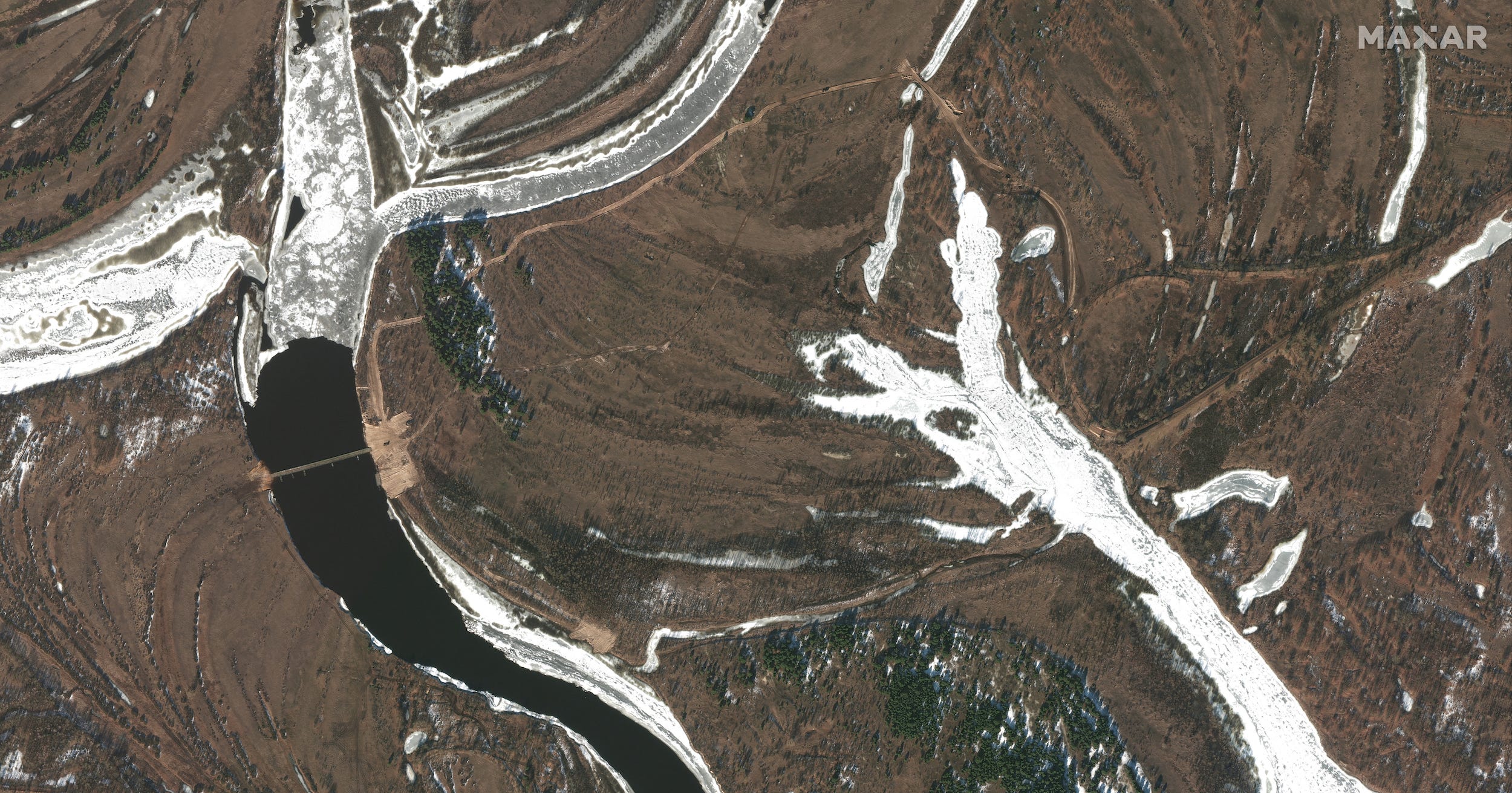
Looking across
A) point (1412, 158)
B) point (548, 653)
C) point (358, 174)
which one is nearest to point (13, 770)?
point (548, 653)

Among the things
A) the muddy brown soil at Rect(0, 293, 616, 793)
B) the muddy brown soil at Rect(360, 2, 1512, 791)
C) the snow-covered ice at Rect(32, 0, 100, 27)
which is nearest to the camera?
the muddy brown soil at Rect(360, 2, 1512, 791)

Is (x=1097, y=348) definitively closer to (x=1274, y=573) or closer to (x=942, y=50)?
(x=1274, y=573)

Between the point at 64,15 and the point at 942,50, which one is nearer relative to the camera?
the point at 942,50

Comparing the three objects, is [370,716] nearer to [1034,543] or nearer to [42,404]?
[42,404]

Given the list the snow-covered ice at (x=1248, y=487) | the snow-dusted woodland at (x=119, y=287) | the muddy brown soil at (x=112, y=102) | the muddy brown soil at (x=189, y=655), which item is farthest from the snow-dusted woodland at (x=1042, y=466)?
the muddy brown soil at (x=112, y=102)

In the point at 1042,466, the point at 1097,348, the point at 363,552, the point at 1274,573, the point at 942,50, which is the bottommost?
the point at 1274,573

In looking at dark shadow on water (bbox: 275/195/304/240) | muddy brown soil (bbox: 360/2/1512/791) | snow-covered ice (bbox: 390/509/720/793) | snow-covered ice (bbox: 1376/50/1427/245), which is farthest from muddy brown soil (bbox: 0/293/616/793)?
snow-covered ice (bbox: 1376/50/1427/245)

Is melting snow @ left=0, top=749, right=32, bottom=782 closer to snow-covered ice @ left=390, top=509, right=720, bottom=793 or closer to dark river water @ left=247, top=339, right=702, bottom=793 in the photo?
dark river water @ left=247, top=339, right=702, bottom=793
